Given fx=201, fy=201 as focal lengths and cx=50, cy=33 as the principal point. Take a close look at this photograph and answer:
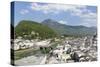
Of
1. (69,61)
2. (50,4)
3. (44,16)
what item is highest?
(50,4)

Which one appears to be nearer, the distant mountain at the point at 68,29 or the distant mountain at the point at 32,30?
the distant mountain at the point at 32,30

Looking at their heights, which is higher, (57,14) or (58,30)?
(57,14)

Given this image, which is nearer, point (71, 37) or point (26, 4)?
point (26, 4)

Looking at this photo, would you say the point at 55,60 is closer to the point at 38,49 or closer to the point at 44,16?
the point at 38,49

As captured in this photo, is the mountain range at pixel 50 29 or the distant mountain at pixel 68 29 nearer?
the mountain range at pixel 50 29
